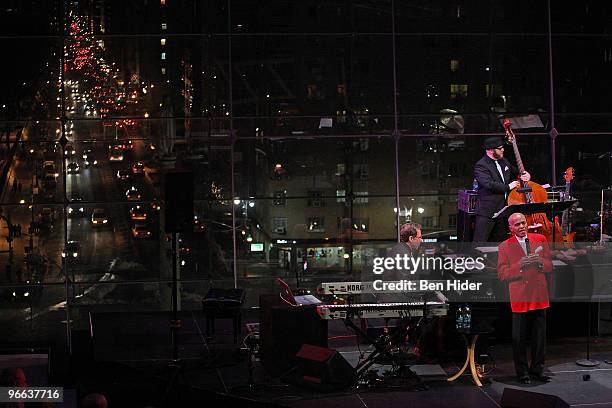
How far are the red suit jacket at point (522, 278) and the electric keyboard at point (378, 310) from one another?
63 cm

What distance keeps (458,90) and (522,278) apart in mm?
8026

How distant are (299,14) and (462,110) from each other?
3069mm

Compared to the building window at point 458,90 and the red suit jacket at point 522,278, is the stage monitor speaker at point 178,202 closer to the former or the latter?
the red suit jacket at point 522,278

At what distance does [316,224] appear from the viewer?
16.1 metres

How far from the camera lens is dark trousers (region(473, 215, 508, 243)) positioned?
1077cm

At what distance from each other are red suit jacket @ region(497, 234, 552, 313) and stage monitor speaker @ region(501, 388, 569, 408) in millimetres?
1791

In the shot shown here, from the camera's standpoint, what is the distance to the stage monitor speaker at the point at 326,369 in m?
8.51

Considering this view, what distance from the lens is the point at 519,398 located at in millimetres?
6898

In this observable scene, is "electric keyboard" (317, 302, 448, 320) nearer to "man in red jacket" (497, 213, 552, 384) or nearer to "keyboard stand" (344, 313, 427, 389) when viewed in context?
"keyboard stand" (344, 313, 427, 389)

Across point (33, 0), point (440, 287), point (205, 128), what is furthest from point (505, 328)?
point (33, 0)

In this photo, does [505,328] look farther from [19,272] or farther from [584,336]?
[19,272]

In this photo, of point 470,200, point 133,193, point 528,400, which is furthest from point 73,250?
point 528,400

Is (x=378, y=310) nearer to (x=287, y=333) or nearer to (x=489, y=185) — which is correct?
(x=287, y=333)

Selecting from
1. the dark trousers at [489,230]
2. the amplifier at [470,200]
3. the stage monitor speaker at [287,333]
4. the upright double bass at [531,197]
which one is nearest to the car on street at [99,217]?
the amplifier at [470,200]
